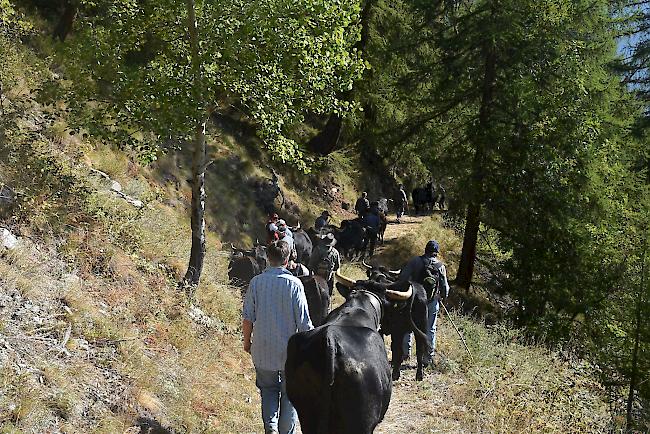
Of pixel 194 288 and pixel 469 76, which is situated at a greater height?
pixel 469 76

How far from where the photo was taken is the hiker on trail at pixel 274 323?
5367mm

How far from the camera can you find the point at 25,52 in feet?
47.0

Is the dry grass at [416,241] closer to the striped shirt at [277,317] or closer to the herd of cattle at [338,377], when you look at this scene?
the herd of cattle at [338,377]

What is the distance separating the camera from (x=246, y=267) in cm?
1271

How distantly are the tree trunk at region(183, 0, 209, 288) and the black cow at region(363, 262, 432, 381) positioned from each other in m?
2.90

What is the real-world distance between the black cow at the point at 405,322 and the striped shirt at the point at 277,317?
3.18m

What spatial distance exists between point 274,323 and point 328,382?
81 cm

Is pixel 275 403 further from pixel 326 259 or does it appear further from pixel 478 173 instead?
pixel 478 173

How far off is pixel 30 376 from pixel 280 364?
6.96 ft

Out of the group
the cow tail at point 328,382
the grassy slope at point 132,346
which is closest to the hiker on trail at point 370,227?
the grassy slope at point 132,346

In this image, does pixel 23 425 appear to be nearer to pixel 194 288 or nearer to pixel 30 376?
pixel 30 376

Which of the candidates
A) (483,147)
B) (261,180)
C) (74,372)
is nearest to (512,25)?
(483,147)

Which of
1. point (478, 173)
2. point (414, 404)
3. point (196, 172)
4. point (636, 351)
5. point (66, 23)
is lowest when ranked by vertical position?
point (414, 404)

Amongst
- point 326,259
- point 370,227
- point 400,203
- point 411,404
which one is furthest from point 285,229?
point 400,203
